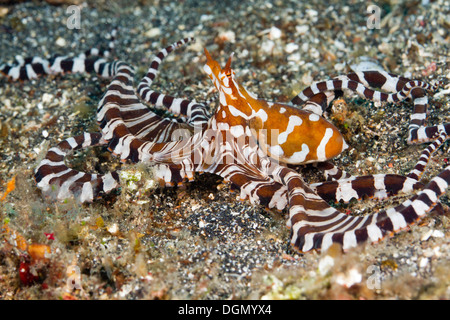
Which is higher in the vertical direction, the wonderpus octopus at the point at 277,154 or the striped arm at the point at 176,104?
the striped arm at the point at 176,104

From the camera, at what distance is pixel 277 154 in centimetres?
450

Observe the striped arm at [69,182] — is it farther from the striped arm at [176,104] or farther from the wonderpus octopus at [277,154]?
the striped arm at [176,104]

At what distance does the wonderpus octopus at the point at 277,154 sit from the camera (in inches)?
148

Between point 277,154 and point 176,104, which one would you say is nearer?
point 277,154

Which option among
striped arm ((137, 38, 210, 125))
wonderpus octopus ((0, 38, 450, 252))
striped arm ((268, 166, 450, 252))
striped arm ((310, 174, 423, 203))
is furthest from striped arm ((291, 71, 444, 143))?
striped arm ((137, 38, 210, 125))

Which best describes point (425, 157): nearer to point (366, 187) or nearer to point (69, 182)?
point (366, 187)

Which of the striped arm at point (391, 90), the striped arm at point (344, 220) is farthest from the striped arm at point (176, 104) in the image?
the striped arm at point (344, 220)

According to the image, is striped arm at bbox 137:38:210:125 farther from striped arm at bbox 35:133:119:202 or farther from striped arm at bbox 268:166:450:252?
striped arm at bbox 268:166:450:252

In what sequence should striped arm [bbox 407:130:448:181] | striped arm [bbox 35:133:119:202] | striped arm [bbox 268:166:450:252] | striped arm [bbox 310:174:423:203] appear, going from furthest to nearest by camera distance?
striped arm [bbox 35:133:119:202]
striped arm [bbox 407:130:448:181]
striped arm [bbox 310:174:423:203]
striped arm [bbox 268:166:450:252]

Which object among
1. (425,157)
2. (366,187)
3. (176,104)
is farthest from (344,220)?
(176,104)

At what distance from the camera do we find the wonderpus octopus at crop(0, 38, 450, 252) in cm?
377

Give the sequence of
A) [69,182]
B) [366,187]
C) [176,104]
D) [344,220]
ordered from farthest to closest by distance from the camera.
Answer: [176,104] → [69,182] → [366,187] → [344,220]

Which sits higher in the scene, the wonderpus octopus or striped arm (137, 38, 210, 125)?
striped arm (137, 38, 210, 125)
